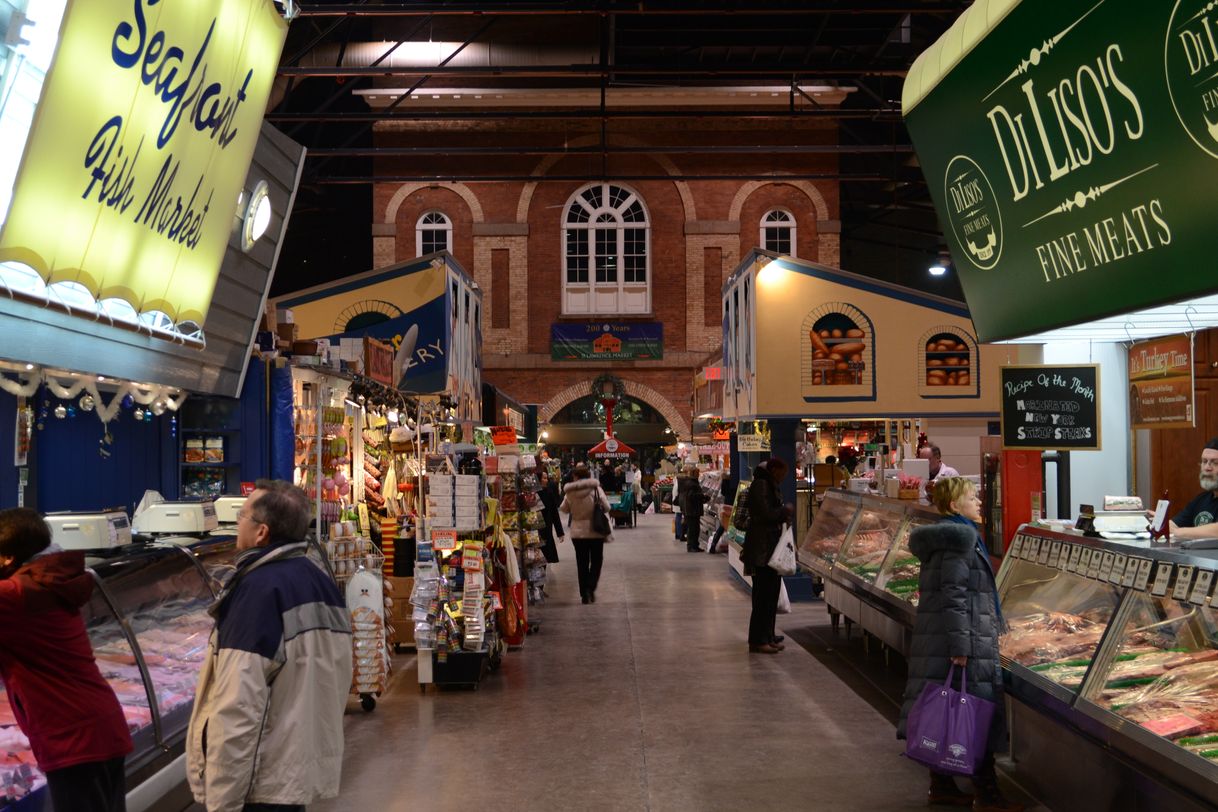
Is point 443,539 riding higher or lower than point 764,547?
higher

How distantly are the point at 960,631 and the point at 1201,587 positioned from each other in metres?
1.31

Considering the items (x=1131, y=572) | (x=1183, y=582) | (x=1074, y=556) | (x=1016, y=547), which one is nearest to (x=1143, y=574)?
(x=1131, y=572)

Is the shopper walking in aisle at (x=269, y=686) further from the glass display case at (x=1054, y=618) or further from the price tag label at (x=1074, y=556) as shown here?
the price tag label at (x=1074, y=556)

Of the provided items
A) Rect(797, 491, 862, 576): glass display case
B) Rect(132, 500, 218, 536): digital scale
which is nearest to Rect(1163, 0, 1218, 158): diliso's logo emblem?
Rect(132, 500, 218, 536): digital scale

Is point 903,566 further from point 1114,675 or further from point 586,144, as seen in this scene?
point 586,144

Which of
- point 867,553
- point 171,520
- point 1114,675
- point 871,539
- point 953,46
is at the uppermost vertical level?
point 953,46

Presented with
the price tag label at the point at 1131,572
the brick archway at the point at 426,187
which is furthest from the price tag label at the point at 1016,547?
the brick archway at the point at 426,187

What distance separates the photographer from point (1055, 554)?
5750 millimetres

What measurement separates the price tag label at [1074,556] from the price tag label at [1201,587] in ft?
3.40

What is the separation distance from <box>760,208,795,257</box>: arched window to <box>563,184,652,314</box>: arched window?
3132 mm

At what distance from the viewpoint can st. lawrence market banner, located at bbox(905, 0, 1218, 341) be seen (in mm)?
4074

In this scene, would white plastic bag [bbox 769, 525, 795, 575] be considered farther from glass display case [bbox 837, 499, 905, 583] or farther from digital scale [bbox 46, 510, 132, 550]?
digital scale [bbox 46, 510, 132, 550]

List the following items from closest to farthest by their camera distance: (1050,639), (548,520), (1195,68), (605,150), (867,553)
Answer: (1195,68)
(1050,639)
(867,553)
(548,520)
(605,150)

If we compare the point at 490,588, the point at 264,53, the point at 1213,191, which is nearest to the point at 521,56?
the point at 490,588
